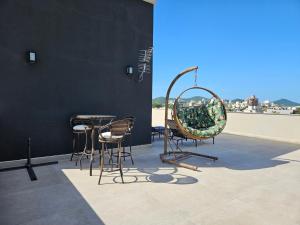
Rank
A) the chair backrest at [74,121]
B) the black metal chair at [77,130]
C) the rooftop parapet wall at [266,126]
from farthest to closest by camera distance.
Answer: the rooftop parapet wall at [266,126] → the chair backrest at [74,121] → the black metal chair at [77,130]

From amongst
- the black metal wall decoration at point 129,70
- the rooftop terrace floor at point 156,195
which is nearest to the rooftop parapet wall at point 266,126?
Result: the rooftop terrace floor at point 156,195

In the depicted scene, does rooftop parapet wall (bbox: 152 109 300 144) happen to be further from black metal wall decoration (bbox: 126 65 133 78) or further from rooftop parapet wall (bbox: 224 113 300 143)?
black metal wall decoration (bbox: 126 65 133 78)

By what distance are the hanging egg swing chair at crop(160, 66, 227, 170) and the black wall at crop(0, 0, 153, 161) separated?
3.46ft

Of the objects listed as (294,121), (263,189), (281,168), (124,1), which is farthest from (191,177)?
(294,121)

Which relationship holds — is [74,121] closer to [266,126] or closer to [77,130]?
[77,130]

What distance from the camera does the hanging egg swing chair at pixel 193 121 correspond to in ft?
13.3

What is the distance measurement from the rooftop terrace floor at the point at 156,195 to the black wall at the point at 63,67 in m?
0.81

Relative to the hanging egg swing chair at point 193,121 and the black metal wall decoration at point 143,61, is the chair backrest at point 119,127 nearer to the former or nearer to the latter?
the hanging egg swing chair at point 193,121

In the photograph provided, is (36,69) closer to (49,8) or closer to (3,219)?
(49,8)

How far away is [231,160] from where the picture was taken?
4391 millimetres

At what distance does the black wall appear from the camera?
3.65m

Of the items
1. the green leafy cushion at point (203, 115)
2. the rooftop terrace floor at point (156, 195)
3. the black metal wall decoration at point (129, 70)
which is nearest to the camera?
the rooftop terrace floor at point (156, 195)

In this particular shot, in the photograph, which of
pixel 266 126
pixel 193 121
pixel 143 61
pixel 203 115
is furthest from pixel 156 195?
pixel 266 126

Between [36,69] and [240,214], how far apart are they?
3.84m
